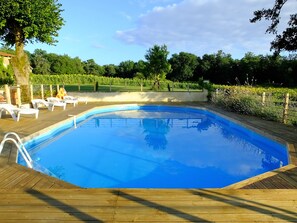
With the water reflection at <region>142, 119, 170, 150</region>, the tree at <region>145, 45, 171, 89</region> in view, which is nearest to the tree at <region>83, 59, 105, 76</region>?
the tree at <region>145, 45, 171, 89</region>

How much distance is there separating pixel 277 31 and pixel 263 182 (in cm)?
978

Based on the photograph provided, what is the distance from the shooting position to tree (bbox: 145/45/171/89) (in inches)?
788

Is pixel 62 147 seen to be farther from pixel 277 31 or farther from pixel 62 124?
pixel 277 31

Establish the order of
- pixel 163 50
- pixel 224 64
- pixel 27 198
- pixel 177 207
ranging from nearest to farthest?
pixel 177 207 → pixel 27 198 → pixel 163 50 → pixel 224 64

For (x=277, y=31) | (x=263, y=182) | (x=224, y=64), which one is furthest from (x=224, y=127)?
(x=224, y=64)

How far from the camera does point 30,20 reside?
457 inches

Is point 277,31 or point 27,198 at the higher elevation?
point 277,31

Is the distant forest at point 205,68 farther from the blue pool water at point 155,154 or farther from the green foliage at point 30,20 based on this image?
the blue pool water at point 155,154

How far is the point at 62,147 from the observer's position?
760cm

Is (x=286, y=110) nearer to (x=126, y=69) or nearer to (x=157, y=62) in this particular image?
(x=157, y=62)

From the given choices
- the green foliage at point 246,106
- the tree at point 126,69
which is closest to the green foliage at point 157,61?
the green foliage at point 246,106

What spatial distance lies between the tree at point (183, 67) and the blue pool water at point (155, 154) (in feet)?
110

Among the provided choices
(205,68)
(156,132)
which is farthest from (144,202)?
(205,68)

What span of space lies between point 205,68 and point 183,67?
4.05 meters
